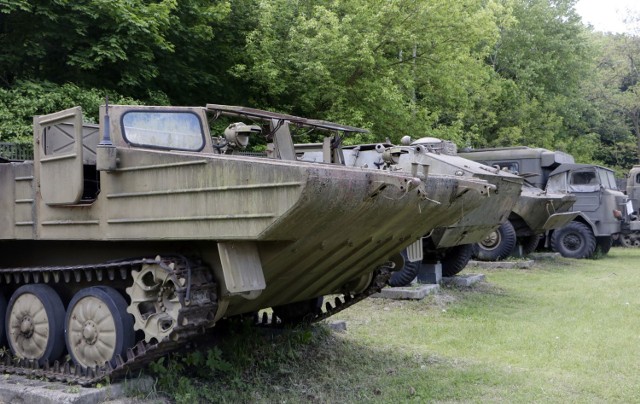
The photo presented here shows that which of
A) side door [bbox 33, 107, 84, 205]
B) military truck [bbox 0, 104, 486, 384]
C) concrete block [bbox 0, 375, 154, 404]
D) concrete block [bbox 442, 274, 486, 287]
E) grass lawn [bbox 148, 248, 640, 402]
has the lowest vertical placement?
grass lawn [bbox 148, 248, 640, 402]

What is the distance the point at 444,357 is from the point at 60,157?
3.83 metres

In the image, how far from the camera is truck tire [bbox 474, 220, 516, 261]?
14812 mm

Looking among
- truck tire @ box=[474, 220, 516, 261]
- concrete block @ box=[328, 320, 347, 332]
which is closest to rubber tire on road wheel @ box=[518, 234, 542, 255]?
truck tire @ box=[474, 220, 516, 261]

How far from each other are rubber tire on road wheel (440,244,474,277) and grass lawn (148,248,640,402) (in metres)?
1.63

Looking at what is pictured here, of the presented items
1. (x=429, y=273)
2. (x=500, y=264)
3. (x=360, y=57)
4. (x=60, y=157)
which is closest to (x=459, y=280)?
(x=429, y=273)

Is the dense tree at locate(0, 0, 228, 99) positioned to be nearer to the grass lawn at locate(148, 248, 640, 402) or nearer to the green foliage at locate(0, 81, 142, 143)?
the green foliage at locate(0, 81, 142, 143)

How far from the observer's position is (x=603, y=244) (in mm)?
18312

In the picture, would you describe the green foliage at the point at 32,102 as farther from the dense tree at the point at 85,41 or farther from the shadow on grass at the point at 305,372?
the shadow on grass at the point at 305,372

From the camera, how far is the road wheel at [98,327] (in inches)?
196

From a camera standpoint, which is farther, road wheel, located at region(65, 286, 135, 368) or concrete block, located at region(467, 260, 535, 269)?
concrete block, located at region(467, 260, 535, 269)

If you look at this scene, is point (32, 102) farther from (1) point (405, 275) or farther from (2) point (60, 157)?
(2) point (60, 157)

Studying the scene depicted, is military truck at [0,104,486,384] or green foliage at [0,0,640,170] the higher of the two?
green foliage at [0,0,640,170]

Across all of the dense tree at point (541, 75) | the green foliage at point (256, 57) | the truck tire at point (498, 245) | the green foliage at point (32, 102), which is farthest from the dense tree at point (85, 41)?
the dense tree at point (541, 75)

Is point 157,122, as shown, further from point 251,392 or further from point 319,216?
point 251,392
